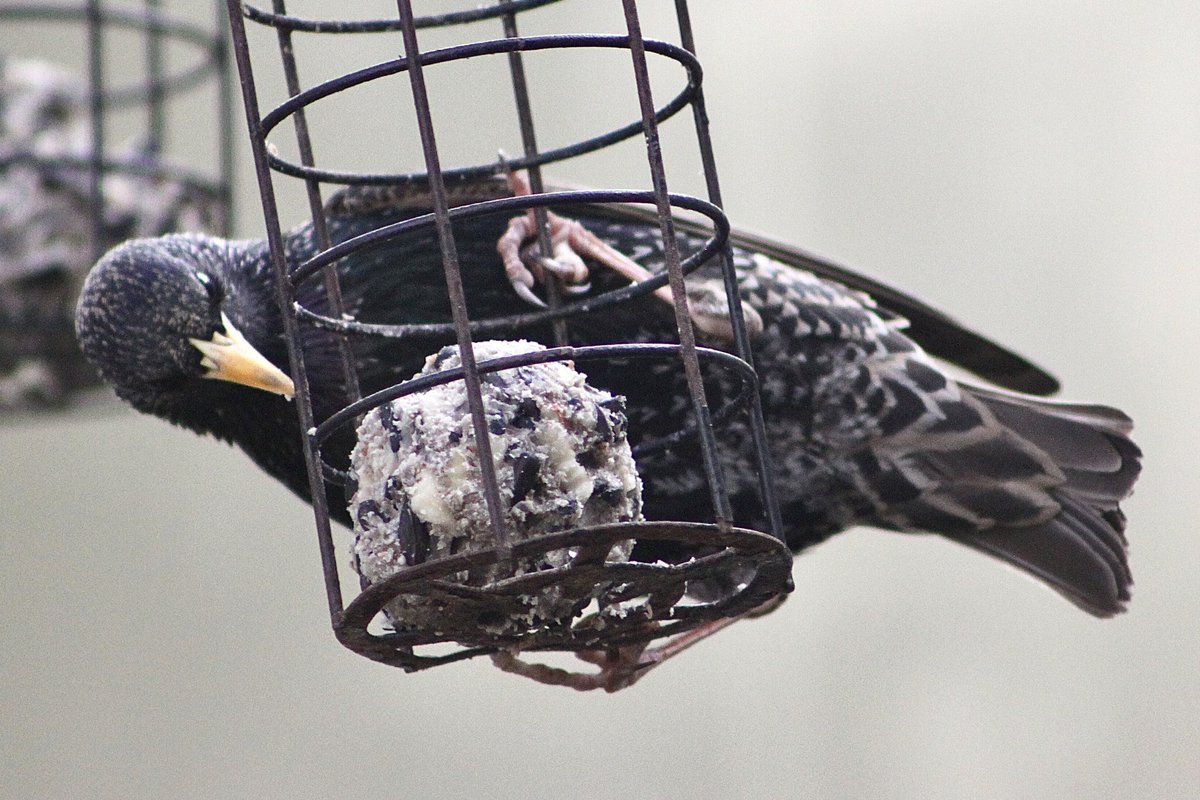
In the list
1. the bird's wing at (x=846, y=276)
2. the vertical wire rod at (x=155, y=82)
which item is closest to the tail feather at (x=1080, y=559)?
the bird's wing at (x=846, y=276)

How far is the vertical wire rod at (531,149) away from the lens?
7.79 ft

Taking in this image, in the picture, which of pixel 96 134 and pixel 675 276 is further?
pixel 96 134

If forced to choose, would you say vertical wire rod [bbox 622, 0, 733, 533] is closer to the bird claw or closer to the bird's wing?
the bird claw

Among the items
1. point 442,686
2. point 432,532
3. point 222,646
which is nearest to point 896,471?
point 432,532

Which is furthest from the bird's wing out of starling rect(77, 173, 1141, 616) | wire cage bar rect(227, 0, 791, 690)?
wire cage bar rect(227, 0, 791, 690)

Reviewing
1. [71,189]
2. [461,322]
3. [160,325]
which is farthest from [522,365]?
[71,189]

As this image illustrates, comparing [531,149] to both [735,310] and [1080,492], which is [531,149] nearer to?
[735,310]

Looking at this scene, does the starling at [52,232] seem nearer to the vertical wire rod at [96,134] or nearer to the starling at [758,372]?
the vertical wire rod at [96,134]

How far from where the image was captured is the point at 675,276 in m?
1.75

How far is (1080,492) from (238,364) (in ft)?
5.03

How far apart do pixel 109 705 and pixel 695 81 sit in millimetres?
3984

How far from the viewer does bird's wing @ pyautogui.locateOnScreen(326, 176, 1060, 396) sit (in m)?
2.88

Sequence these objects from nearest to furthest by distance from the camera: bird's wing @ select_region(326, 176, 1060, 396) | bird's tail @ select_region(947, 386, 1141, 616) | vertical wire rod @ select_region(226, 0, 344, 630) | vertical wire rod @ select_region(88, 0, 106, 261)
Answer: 1. vertical wire rod @ select_region(226, 0, 344, 630)
2. bird's wing @ select_region(326, 176, 1060, 396)
3. bird's tail @ select_region(947, 386, 1141, 616)
4. vertical wire rod @ select_region(88, 0, 106, 261)

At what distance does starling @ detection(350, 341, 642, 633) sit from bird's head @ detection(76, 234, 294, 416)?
610 mm
